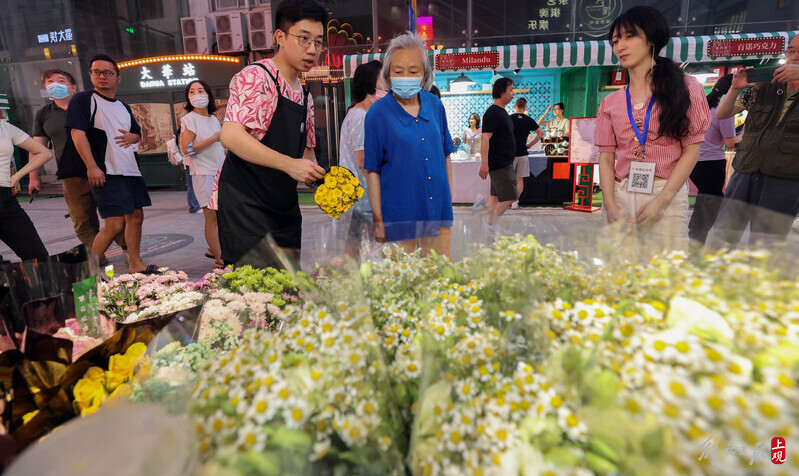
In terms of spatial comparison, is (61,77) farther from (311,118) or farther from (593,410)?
(593,410)

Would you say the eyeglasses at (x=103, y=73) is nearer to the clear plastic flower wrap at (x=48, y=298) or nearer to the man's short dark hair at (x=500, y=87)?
the clear plastic flower wrap at (x=48, y=298)

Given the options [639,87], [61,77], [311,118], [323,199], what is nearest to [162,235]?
[61,77]

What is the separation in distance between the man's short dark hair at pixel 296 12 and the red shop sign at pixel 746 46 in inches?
399

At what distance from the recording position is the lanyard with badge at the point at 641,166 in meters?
2.17

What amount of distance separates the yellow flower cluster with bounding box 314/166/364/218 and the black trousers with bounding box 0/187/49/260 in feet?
8.60

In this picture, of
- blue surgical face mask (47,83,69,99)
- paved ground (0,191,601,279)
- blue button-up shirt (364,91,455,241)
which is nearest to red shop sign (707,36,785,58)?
paved ground (0,191,601,279)

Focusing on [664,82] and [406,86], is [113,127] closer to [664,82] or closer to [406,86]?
[406,86]

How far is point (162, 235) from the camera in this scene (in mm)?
6418

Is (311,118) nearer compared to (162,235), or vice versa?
(311,118)

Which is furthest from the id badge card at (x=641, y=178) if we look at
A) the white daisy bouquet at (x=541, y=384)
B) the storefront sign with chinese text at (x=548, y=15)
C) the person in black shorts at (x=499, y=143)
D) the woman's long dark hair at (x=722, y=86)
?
the storefront sign with chinese text at (x=548, y=15)

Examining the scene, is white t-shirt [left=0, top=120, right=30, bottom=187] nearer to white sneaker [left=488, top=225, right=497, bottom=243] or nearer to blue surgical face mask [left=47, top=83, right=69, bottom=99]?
blue surgical face mask [left=47, top=83, right=69, bottom=99]

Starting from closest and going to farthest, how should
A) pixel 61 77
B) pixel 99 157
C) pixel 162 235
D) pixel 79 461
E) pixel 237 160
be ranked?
pixel 79 461
pixel 237 160
pixel 99 157
pixel 61 77
pixel 162 235

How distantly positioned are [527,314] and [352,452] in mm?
333

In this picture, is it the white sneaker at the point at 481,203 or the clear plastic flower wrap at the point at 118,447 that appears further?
the white sneaker at the point at 481,203
